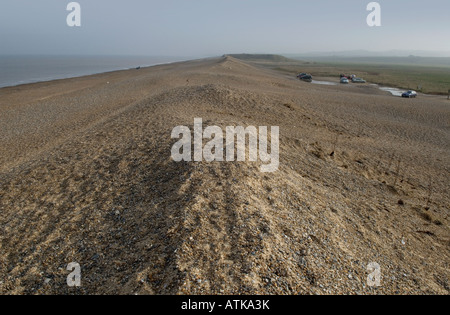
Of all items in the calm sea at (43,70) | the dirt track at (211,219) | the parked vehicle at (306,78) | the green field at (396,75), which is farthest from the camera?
the calm sea at (43,70)

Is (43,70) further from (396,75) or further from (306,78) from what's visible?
(396,75)

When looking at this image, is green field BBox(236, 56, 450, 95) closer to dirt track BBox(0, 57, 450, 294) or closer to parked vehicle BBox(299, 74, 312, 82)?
parked vehicle BBox(299, 74, 312, 82)

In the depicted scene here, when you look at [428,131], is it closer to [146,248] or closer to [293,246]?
[293,246]

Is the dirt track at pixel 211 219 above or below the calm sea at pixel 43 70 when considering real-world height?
below

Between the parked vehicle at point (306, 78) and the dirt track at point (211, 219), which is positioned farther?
the parked vehicle at point (306, 78)

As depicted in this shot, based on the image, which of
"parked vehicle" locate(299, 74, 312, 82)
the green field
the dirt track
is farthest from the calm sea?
the green field

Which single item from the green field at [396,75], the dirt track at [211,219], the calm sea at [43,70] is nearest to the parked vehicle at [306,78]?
the green field at [396,75]

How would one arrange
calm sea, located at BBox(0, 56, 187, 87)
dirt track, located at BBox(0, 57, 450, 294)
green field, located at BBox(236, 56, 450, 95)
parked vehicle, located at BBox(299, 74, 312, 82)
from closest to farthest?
dirt track, located at BBox(0, 57, 450, 294) → green field, located at BBox(236, 56, 450, 95) → parked vehicle, located at BBox(299, 74, 312, 82) → calm sea, located at BBox(0, 56, 187, 87)

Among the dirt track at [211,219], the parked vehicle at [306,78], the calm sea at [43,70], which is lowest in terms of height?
the dirt track at [211,219]

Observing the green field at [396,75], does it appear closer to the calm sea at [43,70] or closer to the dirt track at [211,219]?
the dirt track at [211,219]

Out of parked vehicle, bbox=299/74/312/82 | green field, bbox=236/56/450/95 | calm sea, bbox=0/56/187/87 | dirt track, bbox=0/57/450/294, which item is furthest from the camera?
calm sea, bbox=0/56/187/87

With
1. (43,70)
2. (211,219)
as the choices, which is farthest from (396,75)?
(43,70)

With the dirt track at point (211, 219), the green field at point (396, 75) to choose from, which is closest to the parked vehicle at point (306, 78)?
the green field at point (396, 75)

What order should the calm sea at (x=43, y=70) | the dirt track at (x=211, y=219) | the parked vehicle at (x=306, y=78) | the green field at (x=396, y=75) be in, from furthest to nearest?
1. the calm sea at (x=43, y=70)
2. the parked vehicle at (x=306, y=78)
3. the green field at (x=396, y=75)
4. the dirt track at (x=211, y=219)
